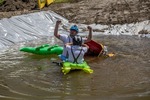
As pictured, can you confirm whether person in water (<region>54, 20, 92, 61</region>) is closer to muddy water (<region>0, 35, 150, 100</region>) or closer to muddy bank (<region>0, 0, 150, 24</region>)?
muddy water (<region>0, 35, 150, 100</region>)

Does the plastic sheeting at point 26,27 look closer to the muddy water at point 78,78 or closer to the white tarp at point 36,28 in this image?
the white tarp at point 36,28

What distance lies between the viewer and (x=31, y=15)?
18078 millimetres

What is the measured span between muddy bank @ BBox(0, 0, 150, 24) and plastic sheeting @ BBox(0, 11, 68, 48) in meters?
0.93

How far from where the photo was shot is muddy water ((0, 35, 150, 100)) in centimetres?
718

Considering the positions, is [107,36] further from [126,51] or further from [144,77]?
[144,77]

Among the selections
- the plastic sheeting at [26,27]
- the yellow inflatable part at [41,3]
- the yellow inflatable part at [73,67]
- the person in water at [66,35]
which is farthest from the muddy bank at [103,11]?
the yellow inflatable part at [73,67]

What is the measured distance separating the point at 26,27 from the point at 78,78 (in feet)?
28.2

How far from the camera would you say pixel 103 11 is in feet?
62.2

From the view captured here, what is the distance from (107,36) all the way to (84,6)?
4567mm

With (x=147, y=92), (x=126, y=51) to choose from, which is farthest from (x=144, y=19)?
(x=147, y=92)

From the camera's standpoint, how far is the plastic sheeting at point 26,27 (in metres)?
15.2

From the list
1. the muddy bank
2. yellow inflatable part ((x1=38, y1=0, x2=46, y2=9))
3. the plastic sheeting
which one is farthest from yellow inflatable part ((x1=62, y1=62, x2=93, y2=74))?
yellow inflatable part ((x1=38, y1=0, x2=46, y2=9))

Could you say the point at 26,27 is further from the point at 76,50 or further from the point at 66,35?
the point at 76,50

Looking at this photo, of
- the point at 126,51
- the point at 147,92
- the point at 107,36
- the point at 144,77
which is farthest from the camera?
the point at 107,36
